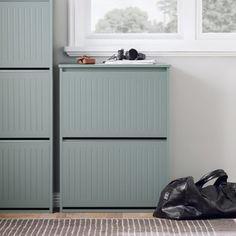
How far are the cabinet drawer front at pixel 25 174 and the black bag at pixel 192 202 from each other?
2.20ft

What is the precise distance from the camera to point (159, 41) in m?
3.87

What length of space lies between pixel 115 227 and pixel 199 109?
40.6 inches

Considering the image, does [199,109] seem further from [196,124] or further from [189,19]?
[189,19]

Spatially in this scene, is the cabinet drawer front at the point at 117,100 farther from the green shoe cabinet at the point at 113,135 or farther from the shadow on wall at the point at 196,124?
the shadow on wall at the point at 196,124

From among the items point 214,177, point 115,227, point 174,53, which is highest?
point 174,53

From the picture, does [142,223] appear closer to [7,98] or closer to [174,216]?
[174,216]

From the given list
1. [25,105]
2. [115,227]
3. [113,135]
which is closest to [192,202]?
[115,227]

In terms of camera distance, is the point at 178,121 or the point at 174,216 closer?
the point at 174,216

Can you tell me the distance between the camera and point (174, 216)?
11.1ft

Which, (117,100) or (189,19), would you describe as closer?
(117,100)

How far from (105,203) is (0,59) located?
1.03 m

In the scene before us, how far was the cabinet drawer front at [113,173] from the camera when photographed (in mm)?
3570

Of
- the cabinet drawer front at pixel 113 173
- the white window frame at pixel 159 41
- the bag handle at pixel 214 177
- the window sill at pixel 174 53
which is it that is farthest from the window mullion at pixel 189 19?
the bag handle at pixel 214 177

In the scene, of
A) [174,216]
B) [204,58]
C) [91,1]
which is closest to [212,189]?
[174,216]
